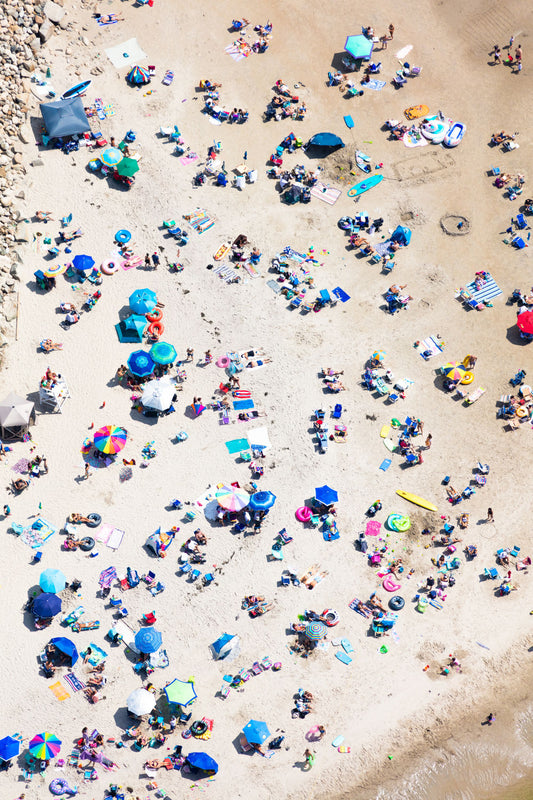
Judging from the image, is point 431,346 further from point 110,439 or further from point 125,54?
point 125,54

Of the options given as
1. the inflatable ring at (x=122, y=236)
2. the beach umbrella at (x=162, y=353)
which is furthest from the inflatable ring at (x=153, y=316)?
the inflatable ring at (x=122, y=236)

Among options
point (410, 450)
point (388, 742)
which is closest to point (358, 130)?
point (410, 450)

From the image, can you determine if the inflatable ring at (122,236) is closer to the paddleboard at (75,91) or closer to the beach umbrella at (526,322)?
the paddleboard at (75,91)

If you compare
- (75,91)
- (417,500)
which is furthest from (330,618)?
(75,91)

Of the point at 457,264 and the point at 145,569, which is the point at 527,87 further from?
the point at 145,569

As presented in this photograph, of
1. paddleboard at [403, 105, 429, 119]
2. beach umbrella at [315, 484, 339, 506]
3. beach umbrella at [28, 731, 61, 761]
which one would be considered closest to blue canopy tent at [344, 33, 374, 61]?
paddleboard at [403, 105, 429, 119]

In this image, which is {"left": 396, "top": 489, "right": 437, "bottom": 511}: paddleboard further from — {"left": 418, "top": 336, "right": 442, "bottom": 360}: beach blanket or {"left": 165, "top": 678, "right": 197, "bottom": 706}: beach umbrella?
{"left": 165, "top": 678, "right": 197, "bottom": 706}: beach umbrella
